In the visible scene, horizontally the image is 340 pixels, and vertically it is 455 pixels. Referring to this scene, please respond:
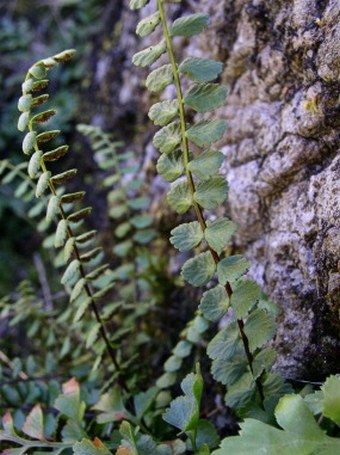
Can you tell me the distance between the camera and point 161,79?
130 cm

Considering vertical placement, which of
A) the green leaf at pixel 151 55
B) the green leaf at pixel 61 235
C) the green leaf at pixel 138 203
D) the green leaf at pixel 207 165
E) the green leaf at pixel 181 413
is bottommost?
the green leaf at pixel 181 413

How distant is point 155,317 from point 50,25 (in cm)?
212

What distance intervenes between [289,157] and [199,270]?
451 mm

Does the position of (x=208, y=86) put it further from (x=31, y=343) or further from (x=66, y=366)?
(x=31, y=343)

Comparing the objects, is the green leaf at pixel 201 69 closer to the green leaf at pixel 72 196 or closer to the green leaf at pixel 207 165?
the green leaf at pixel 207 165

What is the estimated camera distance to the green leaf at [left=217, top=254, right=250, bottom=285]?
1.28 m

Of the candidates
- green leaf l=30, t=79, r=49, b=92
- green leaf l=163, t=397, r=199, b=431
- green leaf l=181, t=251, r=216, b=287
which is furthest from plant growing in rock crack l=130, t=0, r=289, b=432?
green leaf l=30, t=79, r=49, b=92

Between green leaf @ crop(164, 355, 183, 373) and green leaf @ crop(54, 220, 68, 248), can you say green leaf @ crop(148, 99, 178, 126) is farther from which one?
green leaf @ crop(164, 355, 183, 373)

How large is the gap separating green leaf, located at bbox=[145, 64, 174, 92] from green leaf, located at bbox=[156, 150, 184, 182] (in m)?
0.15

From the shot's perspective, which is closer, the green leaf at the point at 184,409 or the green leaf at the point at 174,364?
the green leaf at the point at 184,409

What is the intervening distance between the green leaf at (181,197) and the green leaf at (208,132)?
A: 0.11 metres

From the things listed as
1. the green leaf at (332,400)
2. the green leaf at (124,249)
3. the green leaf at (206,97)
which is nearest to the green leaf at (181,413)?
the green leaf at (332,400)

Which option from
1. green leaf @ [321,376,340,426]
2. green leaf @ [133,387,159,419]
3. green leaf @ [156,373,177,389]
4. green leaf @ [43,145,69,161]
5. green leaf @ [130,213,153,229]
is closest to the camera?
green leaf @ [321,376,340,426]

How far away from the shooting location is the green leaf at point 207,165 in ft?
4.19
